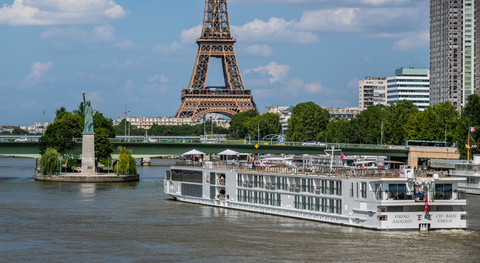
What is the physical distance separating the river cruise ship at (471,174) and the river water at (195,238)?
Answer: 460 inches

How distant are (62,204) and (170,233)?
44.4 feet

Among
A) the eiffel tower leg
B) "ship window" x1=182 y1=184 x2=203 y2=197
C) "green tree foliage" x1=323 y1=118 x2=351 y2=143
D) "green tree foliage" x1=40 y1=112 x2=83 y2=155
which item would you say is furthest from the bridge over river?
the eiffel tower leg

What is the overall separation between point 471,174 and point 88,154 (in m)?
33.3

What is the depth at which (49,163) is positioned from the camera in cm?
6544

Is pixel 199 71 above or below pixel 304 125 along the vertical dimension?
above

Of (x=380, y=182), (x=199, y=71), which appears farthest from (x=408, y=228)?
(x=199, y=71)

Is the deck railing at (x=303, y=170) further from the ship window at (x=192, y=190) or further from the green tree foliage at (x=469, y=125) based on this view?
the green tree foliage at (x=469, y=125)

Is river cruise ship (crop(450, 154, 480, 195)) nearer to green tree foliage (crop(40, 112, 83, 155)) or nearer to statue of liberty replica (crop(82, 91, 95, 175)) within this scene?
statue of liberty replica (crop(82, 91, 95, 175))

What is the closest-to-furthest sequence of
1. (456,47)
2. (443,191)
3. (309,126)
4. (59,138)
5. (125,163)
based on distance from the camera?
(443,191) → (125,163) → (59,138) → (309,126) → (456,47)

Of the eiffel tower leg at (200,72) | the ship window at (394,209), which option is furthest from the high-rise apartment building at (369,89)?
the ship window at (394,209)

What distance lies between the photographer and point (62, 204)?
43.9 m

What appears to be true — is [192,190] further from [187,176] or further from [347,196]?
[347,196]

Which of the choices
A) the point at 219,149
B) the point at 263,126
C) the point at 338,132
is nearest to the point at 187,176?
the point at 219,149

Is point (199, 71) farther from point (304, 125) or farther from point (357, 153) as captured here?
point (357, 153)
